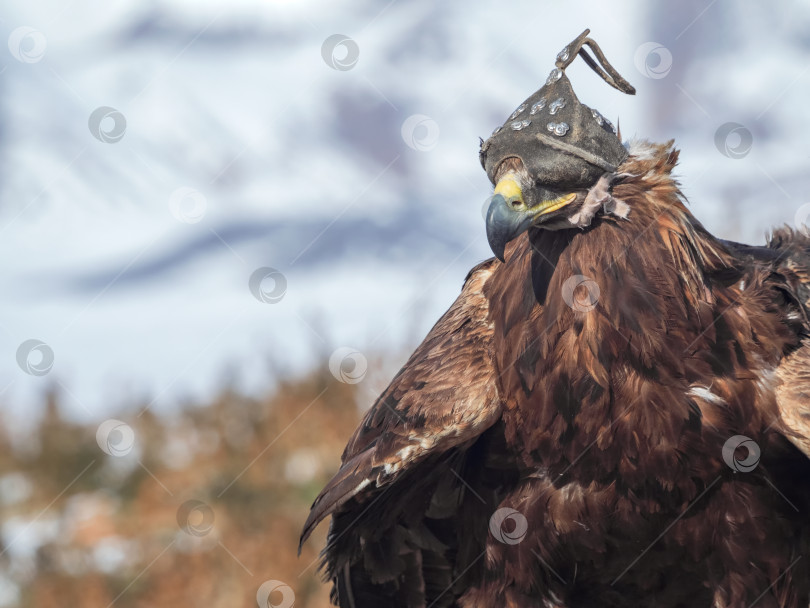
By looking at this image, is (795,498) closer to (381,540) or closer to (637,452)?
(637,452)

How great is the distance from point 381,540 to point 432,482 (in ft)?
1.55

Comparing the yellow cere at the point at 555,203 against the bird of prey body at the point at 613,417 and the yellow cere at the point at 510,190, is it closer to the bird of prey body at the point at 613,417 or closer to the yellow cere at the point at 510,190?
the bird of prey body at the point at 613,417

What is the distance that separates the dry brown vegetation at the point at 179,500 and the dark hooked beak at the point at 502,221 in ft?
37.3

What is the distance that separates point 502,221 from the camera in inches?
140

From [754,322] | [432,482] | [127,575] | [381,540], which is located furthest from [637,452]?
[127,575]

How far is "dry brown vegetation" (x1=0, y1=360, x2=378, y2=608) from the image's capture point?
16.0m

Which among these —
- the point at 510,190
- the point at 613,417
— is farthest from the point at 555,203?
the point at 613,417

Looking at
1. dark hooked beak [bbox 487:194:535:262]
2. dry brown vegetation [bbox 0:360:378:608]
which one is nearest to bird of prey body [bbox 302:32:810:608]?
dark hooked beak [bbox 487:194:535:262]

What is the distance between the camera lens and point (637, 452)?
379 centimetres

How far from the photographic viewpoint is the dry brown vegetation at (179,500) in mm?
15969

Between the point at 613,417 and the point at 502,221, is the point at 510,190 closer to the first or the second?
the point at 502,221

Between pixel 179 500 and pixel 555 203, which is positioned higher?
pixel 555 203

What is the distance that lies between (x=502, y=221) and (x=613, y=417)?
1052 mm

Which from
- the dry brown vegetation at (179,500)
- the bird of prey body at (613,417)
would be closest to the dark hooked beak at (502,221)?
the bird of prey body at (613,417)
